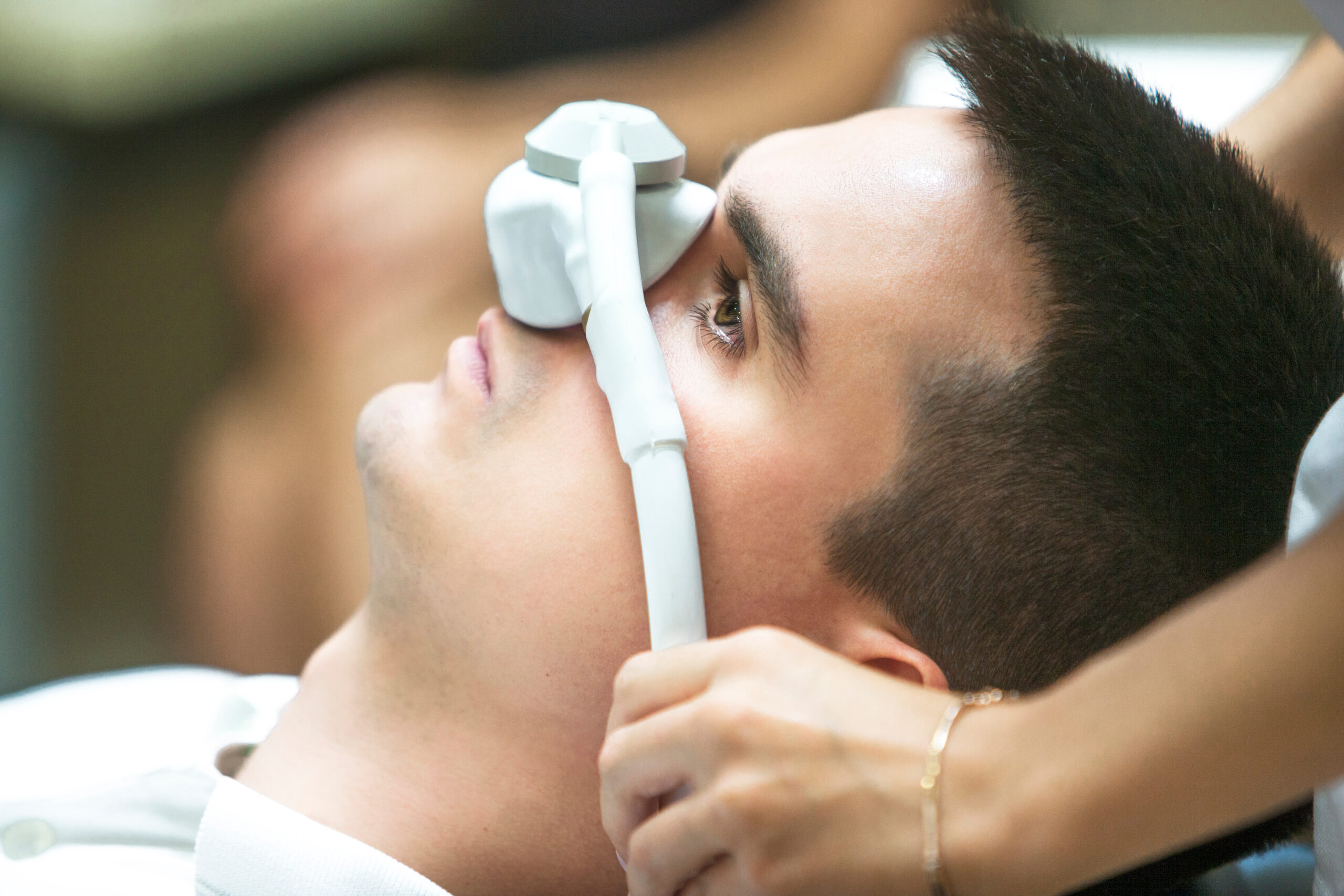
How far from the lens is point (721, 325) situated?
A: 87 centimetres

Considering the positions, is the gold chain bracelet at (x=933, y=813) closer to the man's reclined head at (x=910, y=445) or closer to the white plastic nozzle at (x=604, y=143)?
the man's reclined head at (x=910, y=445)

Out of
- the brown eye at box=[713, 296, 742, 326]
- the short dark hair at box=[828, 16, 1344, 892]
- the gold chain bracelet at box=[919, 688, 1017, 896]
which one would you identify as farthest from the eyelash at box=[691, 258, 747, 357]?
the gold chain bracelet at box=[919, 688, 1017, 896]

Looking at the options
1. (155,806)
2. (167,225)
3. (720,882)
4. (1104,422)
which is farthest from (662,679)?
(167,225)

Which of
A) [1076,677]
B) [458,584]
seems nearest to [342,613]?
[458,584]

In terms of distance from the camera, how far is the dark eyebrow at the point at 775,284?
0.82 m

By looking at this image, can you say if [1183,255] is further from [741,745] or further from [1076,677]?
[741,745]

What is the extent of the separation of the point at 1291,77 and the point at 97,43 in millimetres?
2240

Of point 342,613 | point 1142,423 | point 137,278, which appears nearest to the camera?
point 1142,423

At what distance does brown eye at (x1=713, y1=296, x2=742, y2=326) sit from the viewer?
871 mm

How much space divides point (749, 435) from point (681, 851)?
31 cm

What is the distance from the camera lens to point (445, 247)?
1.84 m

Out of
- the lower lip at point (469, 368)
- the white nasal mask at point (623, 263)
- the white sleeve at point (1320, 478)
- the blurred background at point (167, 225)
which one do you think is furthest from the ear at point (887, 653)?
the blurred background at point (167, 225)

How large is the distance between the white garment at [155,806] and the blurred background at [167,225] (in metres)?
0.41

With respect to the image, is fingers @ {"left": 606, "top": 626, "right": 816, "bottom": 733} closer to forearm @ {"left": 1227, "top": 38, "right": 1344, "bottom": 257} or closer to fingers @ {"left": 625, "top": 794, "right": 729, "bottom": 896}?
fingers @ {"left": 625, "top": 794, "right": 729, "bottom": 896}
